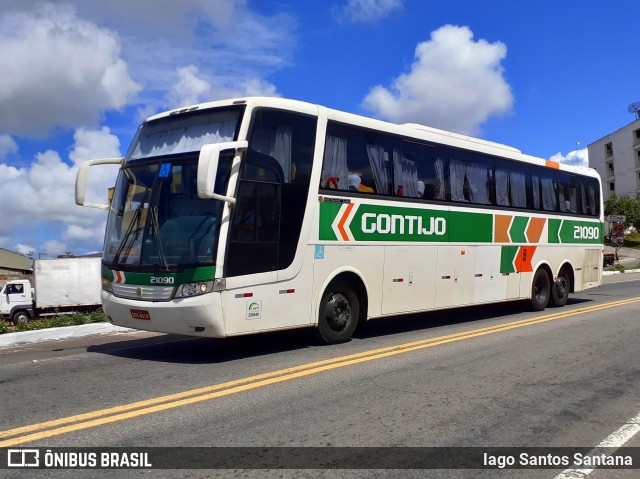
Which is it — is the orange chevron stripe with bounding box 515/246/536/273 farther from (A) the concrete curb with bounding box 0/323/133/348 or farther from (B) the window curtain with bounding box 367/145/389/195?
(A) the concrete curb with bounding box 0/323/133/348

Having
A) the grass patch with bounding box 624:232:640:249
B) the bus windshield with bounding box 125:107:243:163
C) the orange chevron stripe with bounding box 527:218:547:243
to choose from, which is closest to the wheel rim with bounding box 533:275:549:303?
the orange chevron stripe with bounding box 527:218:547:243

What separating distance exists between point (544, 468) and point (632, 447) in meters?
0.97

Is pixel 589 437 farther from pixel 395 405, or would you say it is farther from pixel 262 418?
pixel 262 418

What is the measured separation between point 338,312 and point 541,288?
7562 mm

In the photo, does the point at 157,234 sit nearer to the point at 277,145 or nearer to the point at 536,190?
the point at 277,145

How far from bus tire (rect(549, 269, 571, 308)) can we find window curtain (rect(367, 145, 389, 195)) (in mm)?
7256

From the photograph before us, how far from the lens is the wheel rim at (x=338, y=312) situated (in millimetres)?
8875

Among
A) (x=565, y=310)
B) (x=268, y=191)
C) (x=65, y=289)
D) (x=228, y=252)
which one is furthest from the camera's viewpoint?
(x=65, y=289)

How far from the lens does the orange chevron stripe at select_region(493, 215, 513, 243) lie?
40.7 feet

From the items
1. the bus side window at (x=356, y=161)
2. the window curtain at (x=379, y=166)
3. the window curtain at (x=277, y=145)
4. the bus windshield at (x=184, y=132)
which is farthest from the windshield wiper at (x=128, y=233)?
the window curtain at (x=379, y=166)

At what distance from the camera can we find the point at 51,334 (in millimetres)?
10867

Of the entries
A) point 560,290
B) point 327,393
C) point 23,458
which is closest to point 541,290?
point 560,290

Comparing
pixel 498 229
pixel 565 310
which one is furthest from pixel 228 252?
pixel 565 310

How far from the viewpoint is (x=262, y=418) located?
5145 mm
